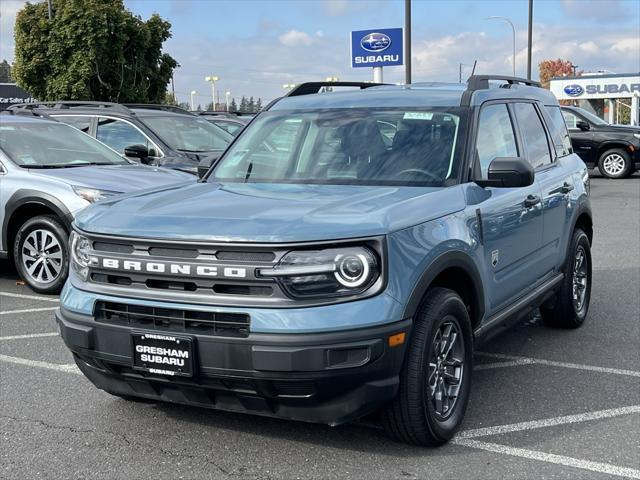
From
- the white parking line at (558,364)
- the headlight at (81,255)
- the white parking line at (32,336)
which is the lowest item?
the white parking line at (558,364)

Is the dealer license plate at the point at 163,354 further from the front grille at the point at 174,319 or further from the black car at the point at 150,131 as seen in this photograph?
the black car at the point at 150,131

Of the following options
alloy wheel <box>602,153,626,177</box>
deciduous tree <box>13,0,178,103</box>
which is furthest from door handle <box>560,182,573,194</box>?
deciduous tree <box>13,0,178,103</box>

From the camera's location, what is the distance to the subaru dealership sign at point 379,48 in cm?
2433

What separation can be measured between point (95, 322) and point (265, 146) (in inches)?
70.7

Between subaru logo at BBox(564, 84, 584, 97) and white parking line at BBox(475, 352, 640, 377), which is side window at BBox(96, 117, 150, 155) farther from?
subaru logo at BBox(564, 84, 584, 97)

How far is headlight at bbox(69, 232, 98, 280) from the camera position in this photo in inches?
150

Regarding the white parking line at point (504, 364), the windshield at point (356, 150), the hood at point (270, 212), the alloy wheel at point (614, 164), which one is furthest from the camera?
the alloy wheel at point (614, 164)

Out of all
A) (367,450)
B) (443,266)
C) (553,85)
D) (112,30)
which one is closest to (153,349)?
(367,450)

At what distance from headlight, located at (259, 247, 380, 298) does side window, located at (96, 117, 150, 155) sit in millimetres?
7465

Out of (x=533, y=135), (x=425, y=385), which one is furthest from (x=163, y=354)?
(x=533, y=135)

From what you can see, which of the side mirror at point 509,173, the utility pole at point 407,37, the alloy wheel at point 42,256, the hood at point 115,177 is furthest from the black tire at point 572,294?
the utility pole at point 407,37

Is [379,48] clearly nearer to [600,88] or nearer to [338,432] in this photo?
Result: [600,88]

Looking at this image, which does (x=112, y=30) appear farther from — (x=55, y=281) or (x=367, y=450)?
(x=367, y=450)

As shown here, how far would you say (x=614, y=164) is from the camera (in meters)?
20.2
